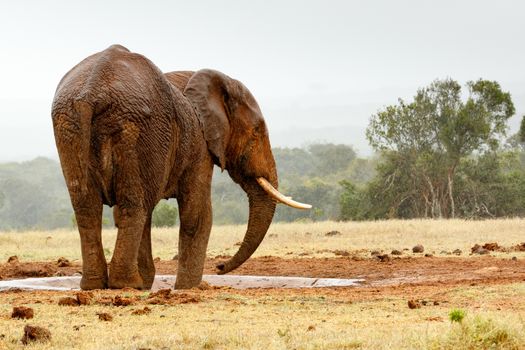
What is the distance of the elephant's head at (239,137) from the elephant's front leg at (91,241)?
1964mm

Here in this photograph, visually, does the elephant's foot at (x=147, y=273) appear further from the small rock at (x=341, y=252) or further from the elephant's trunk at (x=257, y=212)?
the small rock at (x=341, y=252)

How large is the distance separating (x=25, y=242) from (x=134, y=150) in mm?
13867

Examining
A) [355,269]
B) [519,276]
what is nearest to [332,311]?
[519,276]

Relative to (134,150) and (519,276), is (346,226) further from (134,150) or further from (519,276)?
(134,150)

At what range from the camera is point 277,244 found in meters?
20.8

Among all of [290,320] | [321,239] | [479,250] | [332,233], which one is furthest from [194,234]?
[332,233]

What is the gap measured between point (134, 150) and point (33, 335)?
306cm

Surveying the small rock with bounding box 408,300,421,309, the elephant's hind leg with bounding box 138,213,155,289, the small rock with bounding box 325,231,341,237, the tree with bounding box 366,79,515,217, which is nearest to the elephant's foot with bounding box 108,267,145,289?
the elephant's hind leg with bounding box 138,213,155,289

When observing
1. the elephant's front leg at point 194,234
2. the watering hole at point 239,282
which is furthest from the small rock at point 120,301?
the watering hole at point 239,282

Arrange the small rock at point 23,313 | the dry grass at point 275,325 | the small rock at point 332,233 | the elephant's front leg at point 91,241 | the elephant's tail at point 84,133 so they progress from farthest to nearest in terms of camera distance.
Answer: the small rock at point 332,233 → the elephant's front leg at point 91,241 → the elephant's tail at point 84,133 → the small rock at point 23,313 → the dry grass at point 275,325

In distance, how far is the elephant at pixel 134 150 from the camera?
8.69m

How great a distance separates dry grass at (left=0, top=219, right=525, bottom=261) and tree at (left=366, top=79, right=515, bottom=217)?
656 inches

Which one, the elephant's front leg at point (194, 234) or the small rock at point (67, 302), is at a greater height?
the elephant's front leg at point (194, 234)

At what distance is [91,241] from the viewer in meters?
9.16
